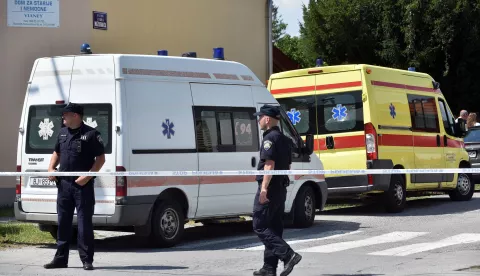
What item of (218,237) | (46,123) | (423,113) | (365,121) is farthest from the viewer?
(423,113)

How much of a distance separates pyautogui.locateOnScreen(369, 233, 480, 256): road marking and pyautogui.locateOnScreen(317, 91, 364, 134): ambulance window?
3.45 meters

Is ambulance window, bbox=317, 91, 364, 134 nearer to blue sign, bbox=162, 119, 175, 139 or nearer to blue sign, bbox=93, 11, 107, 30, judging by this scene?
blue sign, bbox=162, 119, 175, 139

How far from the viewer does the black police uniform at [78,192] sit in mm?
10273

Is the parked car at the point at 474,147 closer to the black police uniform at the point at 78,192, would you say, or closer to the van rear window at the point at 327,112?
the van rear window at the point at 327,112

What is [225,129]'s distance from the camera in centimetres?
1329

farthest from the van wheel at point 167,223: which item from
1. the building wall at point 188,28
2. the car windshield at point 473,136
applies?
the car windshield at point 473,136

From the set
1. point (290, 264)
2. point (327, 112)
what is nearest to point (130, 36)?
point (327, 112)

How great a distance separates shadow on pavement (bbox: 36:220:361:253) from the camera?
1247 centimetres

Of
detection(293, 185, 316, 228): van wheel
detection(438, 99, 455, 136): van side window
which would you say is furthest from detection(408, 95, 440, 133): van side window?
detection(293, 185, 316, 228): van wheel

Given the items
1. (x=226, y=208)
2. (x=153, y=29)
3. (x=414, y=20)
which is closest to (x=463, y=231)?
(x=226, y=208)

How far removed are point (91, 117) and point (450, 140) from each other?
912cm

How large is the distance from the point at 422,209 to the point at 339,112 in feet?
9.45

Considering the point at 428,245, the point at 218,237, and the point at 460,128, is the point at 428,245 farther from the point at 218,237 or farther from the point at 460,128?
the point at 460,128

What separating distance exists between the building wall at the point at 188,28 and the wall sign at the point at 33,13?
0.96m
